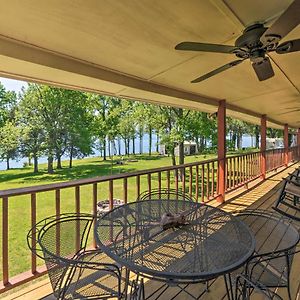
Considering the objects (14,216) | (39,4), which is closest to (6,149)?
(14,216)

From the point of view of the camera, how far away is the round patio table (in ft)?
4.12

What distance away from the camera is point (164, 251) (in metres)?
1.64

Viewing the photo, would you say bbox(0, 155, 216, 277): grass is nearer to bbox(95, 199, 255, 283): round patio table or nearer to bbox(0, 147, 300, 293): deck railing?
bbox(0, 147, 300, 293): deck railing

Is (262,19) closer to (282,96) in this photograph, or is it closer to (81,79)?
(81,79)

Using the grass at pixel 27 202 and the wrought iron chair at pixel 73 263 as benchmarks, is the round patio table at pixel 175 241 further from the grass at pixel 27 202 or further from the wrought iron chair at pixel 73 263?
the grass at pixel 27 202

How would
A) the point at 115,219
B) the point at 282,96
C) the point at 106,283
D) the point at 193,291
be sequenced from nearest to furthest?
the point at 106,283 < the point at 115,219 < the point at 193,291 < the point at 282,96

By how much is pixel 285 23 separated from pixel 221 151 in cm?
398

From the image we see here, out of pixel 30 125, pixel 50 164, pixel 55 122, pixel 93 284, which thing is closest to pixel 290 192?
pixel 93 284

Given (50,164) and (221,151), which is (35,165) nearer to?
(50,164)

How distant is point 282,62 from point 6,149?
1894cm

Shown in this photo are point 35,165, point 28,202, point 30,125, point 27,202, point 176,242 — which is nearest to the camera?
point 176,242

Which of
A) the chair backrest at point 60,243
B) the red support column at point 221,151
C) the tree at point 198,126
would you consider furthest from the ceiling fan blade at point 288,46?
the tree at point 198,126

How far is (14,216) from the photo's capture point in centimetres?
902

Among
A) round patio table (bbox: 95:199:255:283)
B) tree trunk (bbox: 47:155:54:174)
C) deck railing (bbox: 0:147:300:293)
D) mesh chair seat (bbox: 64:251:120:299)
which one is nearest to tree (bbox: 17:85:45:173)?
tree trunk (bbox: 47:155:54:174)
